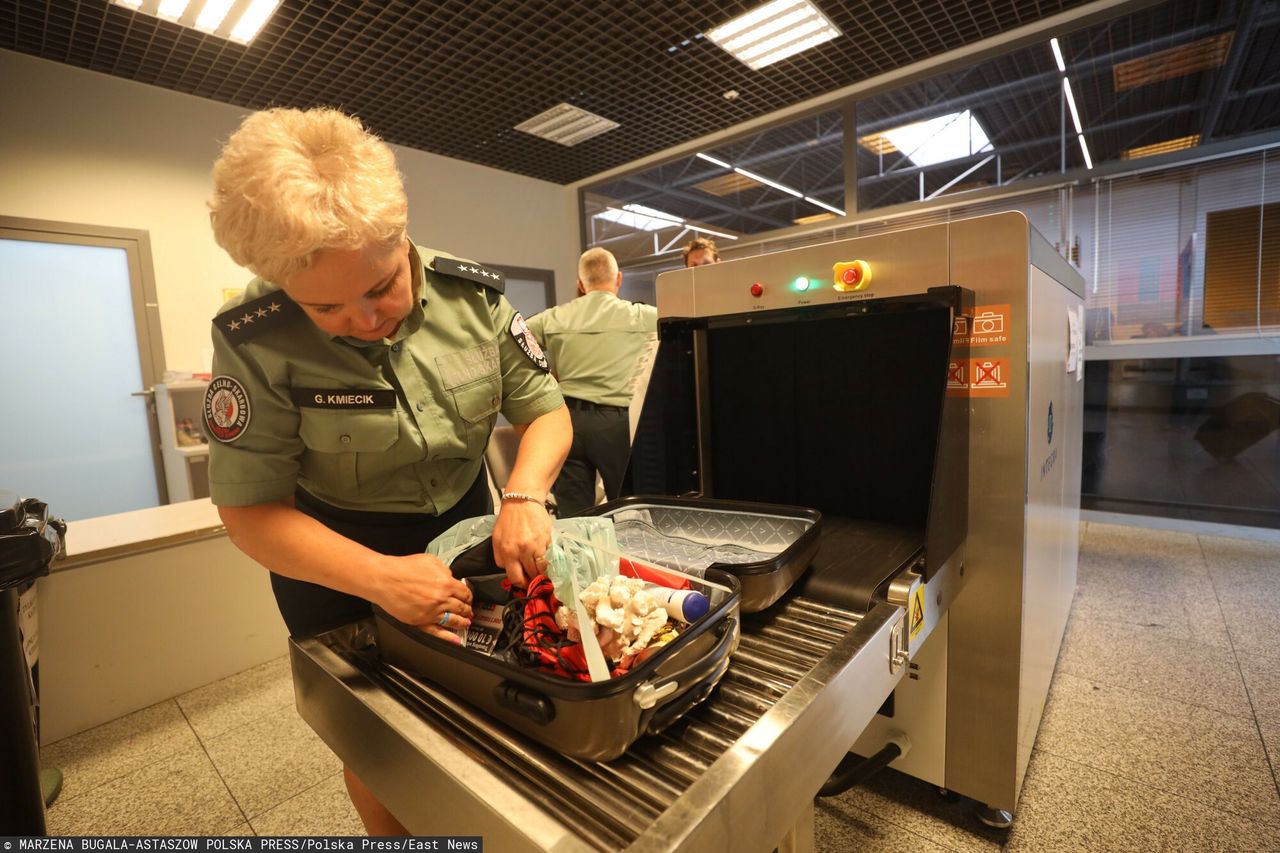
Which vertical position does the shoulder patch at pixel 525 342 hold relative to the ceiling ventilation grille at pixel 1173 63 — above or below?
below

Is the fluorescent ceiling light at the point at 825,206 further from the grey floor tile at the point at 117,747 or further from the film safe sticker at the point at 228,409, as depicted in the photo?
the grey floor tile at the point at 117,747

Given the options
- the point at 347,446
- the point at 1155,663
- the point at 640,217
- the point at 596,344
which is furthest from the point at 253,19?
the point at 1155,663

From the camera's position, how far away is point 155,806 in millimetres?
1588

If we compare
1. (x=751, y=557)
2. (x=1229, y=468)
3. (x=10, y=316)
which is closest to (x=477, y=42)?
(x=10, y=316)

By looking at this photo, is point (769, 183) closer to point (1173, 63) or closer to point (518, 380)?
point (1173, 63)

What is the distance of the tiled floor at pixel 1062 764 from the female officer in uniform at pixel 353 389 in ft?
3.16

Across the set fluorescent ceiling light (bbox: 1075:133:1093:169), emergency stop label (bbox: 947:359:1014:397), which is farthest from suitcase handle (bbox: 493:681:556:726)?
fluorescent ceiling light (bbox: 1075:133:1093:169)

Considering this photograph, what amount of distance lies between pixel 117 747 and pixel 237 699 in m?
0.32

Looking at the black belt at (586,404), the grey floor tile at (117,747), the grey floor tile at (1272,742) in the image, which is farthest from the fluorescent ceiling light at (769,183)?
the grey floor tile at (117,747)

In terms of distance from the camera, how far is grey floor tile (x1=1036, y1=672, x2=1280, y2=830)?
57.4 inches

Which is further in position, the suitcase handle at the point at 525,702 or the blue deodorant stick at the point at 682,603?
the blue deodorant stick at the point at 682,603

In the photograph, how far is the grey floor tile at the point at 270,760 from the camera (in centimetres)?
162

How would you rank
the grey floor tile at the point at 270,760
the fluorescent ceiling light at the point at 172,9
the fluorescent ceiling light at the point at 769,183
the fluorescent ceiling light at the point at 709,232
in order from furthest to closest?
the fluorescent ceiling light at the point at 709,232
the fluorescent ceiling light at the point at 769,183
the fluorescent ceiling light at the point at 172,9
the grey floor tile at the point at 270,760

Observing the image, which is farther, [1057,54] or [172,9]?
[1057,54]
